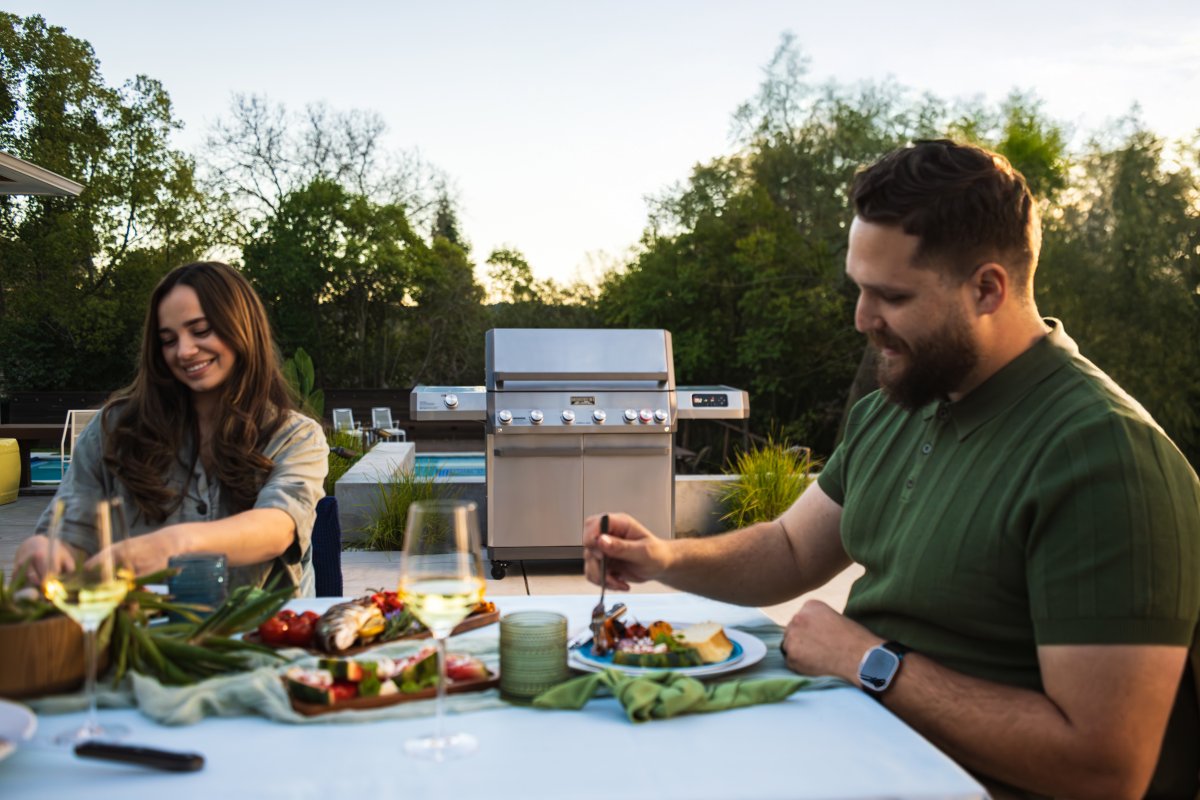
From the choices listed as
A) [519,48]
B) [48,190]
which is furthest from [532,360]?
[519,48]

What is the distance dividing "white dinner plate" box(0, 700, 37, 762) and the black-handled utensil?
0.22ft

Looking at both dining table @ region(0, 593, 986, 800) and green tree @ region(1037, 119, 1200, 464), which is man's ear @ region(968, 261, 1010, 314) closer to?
dining table @ region(0, 593, 986, 800)

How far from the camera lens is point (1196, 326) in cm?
1459

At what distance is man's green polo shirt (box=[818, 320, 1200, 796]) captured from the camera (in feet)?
4.16

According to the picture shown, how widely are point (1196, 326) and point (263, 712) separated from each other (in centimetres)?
1636

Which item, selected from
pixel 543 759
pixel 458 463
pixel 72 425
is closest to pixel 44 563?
pixel 543 759

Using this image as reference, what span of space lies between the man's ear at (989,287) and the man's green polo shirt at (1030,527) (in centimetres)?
10

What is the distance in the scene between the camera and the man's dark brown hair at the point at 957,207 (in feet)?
4.84

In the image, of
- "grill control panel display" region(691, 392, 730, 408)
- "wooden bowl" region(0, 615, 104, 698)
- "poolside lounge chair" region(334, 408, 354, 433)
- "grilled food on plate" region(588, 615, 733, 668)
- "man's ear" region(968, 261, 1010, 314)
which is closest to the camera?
"wooden bowl" region(0, 615, 104, 698)

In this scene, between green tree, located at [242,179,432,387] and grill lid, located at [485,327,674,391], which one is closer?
grill lid, located at [485,327,674,391]

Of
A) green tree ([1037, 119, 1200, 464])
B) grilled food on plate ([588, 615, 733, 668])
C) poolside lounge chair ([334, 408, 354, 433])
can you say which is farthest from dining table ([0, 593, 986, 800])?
green tree ([1037, 119, 1200, 464])

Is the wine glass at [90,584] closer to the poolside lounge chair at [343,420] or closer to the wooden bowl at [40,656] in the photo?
the wooden bowl at [40,656]

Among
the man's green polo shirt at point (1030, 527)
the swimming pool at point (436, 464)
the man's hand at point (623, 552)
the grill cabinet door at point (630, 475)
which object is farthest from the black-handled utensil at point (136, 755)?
the swimming pool at point (436, 464)

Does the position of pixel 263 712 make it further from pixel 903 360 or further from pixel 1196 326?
pixel 1196 326
